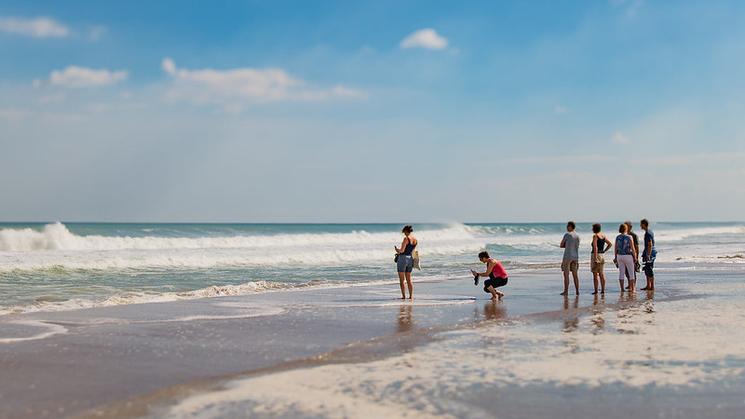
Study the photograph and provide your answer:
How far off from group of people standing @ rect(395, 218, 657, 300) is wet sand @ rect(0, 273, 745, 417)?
1187mm

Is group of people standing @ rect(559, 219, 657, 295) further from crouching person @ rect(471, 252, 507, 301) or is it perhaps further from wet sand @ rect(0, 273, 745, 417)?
wet sand @ rect(0, 273, 745, 417)

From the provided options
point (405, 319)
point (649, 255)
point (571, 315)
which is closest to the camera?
point (405, 319)

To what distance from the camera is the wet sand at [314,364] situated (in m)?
6.41

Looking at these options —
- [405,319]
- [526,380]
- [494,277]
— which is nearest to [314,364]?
[526,380]

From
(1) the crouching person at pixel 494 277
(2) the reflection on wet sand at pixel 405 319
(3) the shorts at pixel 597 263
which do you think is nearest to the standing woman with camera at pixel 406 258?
(2) the reflection on wet sand at pixel 405 319

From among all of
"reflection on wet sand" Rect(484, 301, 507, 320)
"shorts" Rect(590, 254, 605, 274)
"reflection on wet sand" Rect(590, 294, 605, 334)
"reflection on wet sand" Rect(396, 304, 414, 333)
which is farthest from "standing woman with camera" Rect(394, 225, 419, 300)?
"shorts" Rect(590, 254, 605, 274)

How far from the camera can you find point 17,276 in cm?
2250

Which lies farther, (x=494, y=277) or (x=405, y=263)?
(x=405, y=263)

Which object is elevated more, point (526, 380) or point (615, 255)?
point (615, 255)

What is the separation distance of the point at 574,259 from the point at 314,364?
9995 mm

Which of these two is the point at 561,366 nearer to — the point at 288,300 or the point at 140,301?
the point at 288,300

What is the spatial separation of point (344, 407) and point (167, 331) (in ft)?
18.9

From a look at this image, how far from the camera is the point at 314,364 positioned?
838 centimetres

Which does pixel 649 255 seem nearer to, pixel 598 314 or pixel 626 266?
pixel 626 266
